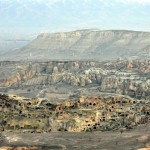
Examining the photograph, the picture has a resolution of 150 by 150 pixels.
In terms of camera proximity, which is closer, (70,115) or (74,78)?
(70,115)

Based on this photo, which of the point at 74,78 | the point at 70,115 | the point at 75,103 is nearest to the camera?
the point at 70,115

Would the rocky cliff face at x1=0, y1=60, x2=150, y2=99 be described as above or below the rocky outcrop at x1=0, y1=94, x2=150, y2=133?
above

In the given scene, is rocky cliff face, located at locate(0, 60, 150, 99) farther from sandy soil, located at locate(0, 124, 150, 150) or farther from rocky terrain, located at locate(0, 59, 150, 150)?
sandy soil, located at locate(0, 124, 150, 150)

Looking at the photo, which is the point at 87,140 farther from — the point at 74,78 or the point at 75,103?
the point at 74,78

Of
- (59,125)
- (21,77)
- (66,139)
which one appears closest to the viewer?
(66,139)

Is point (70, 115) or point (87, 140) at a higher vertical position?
point (70, 115)

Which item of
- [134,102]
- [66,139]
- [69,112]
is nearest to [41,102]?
[69,112]

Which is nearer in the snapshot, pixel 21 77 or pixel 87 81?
pixel 87 81

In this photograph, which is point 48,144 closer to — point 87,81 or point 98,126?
point 98,126

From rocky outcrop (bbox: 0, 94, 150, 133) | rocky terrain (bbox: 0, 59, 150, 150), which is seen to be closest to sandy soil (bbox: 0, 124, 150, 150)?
rocky terrain (bbox: 0, 59, 150, 150)

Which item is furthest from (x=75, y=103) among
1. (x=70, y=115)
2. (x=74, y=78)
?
(x=74, y=78)

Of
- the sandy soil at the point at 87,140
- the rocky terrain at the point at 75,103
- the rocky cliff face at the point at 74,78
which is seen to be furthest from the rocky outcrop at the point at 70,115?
the rocky cliff face at the point at 74,78
